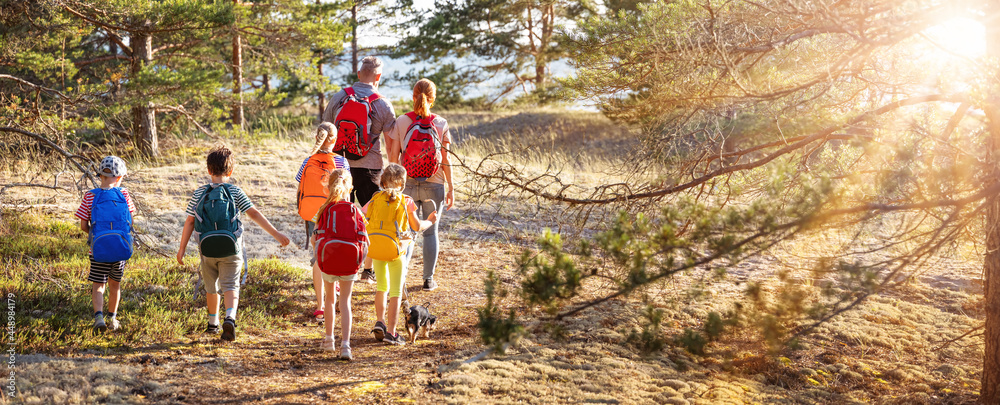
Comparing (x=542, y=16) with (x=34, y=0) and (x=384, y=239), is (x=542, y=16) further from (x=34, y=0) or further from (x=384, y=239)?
Answer: (x=384, y=239)

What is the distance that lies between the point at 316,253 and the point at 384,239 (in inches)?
18.7

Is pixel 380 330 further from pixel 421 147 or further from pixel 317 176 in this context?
pixel 421 147

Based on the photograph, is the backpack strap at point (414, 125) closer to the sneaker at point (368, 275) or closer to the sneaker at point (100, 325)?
the sneaker at point (368, 275)

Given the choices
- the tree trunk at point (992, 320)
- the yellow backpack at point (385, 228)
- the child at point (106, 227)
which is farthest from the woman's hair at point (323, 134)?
the tree trunk at point (992, 320)

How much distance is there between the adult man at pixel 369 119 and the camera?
5.54m

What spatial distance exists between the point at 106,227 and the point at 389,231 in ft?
6.62

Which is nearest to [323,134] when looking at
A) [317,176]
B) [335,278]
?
[317,176]

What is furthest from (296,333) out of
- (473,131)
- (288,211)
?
(473,131)

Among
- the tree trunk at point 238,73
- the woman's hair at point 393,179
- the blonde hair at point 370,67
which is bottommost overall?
the woman's hair at point 393,179

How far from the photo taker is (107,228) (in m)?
4.40

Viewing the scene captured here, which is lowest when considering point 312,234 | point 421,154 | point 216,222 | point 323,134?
point 312,234

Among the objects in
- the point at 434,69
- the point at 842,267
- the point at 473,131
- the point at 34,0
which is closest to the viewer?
the point at 842,267

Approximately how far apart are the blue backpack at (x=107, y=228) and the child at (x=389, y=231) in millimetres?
1753

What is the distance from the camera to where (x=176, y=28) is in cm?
979
